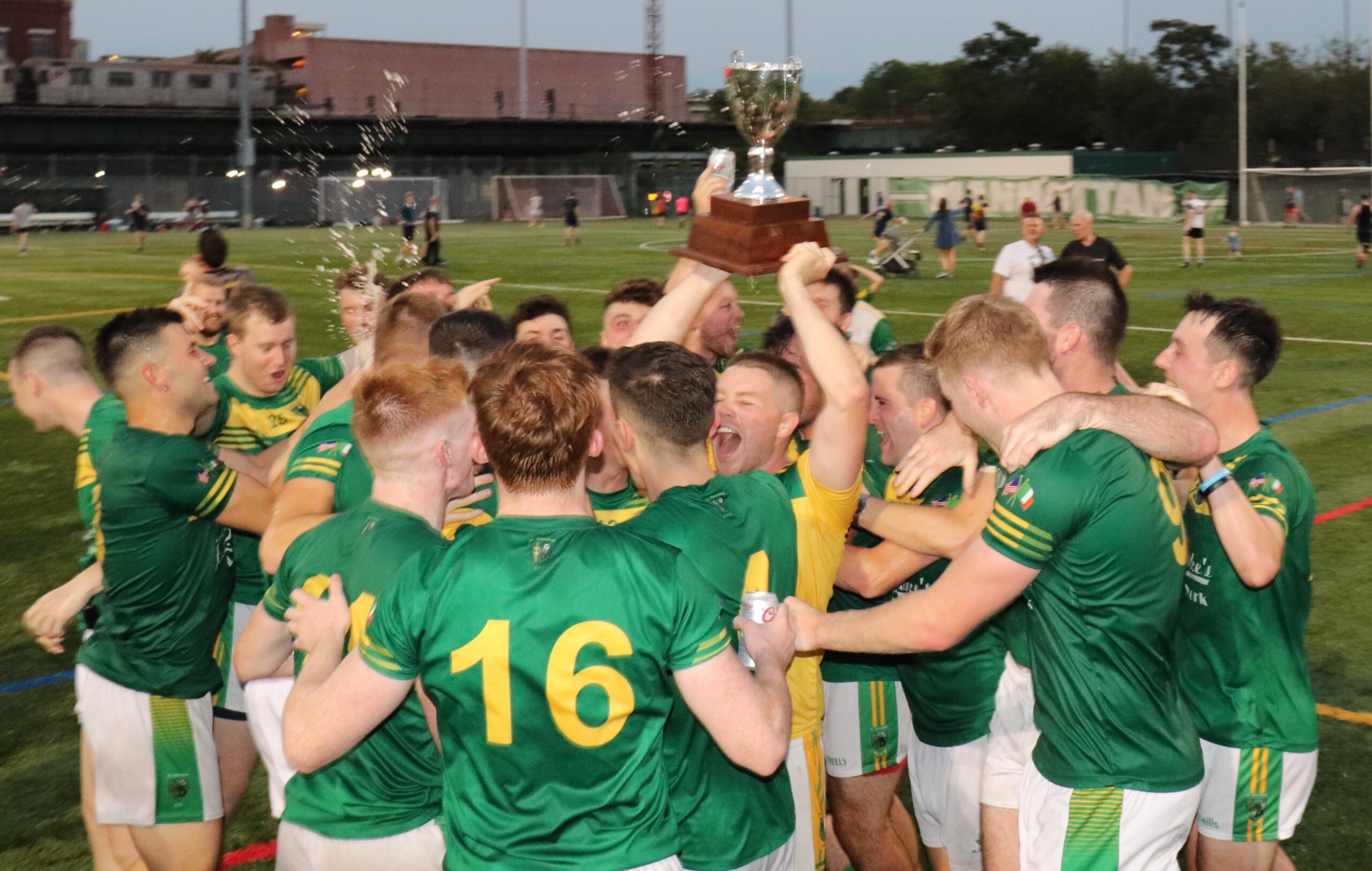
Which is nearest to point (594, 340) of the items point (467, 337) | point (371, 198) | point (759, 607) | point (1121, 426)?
point (467, 337)

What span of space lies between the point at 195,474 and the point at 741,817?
2.44 metres

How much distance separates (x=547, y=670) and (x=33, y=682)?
623cm

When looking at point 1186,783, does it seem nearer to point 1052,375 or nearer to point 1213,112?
point 1052,375

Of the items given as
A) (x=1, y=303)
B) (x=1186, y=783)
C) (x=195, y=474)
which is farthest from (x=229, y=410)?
(x=1, y=303)

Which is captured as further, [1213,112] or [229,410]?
[1213,112]

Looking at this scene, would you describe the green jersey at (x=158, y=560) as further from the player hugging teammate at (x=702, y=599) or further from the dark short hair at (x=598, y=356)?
the dark short hair at (x=598, y=356)

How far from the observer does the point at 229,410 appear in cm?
637

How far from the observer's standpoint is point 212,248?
11.1 m

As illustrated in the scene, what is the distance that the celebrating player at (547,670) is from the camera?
2.86 metres

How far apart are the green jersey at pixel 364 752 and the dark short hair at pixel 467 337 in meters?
1.47

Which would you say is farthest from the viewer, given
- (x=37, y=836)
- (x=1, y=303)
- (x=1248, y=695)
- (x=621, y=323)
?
(x=1, y=303)

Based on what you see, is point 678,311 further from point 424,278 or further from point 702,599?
point 424,278

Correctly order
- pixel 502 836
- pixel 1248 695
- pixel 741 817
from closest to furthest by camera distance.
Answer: pixel 502 836 < pixel 741 817 < pixel 1248 695

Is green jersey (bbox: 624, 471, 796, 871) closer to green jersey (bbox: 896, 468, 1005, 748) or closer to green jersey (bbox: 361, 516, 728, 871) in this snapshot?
green jersey (bbox: 361, 516, 728, 871)
